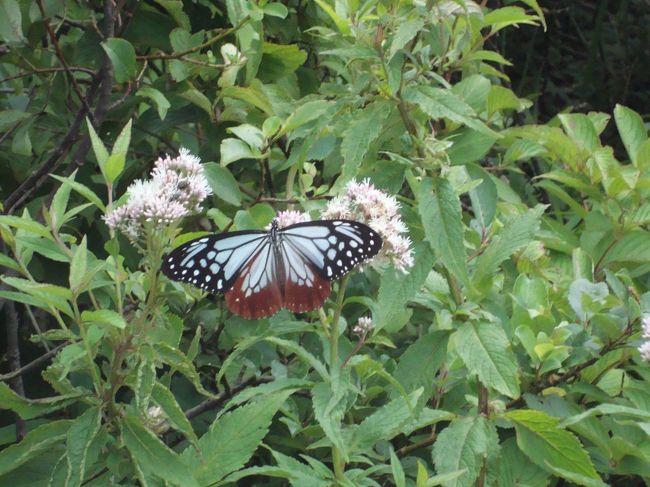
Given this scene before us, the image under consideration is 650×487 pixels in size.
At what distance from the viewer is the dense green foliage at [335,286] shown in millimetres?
1390

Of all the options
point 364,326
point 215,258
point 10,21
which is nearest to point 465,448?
point 364,326

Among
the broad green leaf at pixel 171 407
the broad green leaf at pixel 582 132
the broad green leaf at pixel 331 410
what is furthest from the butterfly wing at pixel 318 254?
the broad green leaf at pixel 582 132

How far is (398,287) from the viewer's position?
1.47 m

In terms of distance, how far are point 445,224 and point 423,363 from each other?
23cm

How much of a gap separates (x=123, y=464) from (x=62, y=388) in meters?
0.14

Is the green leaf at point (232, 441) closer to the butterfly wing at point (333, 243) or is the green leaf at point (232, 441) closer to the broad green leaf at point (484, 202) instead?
the butterfly wing at point (333, 243)

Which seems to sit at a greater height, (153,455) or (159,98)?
(159,98)

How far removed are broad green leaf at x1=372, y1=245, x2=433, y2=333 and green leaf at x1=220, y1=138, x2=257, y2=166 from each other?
451 mm

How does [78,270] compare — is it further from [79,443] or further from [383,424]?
[383,424]

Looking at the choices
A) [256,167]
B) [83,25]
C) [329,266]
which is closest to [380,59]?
[329,266]

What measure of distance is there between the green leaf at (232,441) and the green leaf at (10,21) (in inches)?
39.5

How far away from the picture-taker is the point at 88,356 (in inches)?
51.9

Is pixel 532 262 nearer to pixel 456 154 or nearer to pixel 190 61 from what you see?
pixel 456 154

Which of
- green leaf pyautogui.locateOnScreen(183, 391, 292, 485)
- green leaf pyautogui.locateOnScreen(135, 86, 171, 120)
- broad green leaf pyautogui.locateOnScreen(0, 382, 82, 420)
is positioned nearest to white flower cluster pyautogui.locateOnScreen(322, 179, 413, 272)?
green leaf pyautogui.locateOnScreen(183, 391, 292, 485)
